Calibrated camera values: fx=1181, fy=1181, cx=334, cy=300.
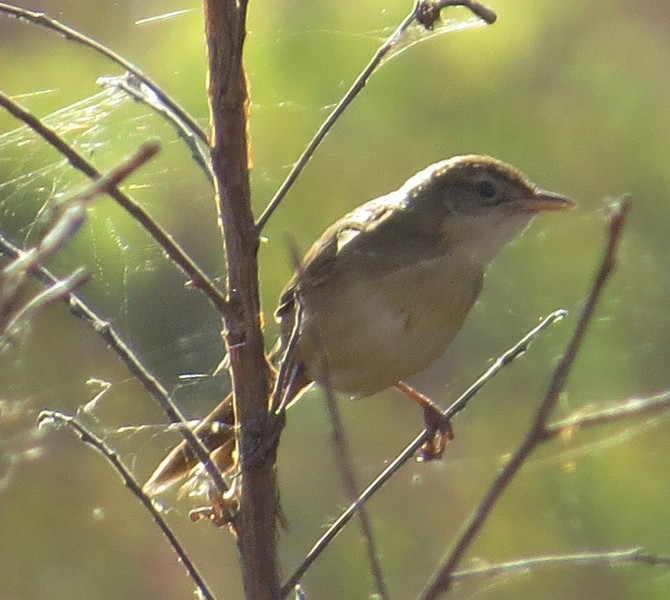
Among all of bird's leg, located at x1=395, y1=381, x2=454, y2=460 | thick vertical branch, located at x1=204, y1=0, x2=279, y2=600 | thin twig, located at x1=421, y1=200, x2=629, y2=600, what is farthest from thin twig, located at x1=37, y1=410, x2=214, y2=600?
bird's leg, located at x1=395, y1=381, x2=454, y2=460

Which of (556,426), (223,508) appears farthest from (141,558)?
(556,426)

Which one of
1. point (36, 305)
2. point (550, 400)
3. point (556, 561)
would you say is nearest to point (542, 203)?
point (556, 561)

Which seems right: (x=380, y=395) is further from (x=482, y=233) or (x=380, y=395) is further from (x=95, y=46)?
(x=95, y=46)

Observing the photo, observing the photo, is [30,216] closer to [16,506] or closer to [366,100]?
[16,506]

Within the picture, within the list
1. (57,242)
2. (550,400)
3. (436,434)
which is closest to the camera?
(57,242)

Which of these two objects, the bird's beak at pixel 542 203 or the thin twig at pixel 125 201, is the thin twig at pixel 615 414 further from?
the bird's beak at pixel 542 203

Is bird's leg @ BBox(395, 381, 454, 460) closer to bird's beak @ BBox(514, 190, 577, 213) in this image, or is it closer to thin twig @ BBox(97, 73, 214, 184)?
bird's beak @ BBox(514, 190, 577, 213)
